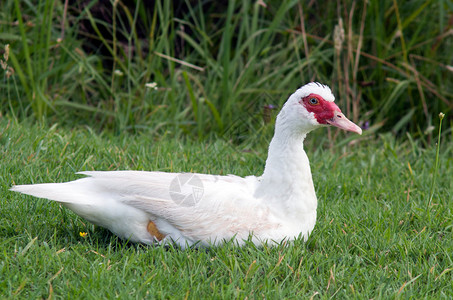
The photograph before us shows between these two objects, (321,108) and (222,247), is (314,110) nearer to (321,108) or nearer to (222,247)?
(321,108)

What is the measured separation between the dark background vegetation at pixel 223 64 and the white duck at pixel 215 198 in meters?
1.71

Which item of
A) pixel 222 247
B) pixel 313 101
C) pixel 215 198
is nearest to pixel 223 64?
pixel 313 101

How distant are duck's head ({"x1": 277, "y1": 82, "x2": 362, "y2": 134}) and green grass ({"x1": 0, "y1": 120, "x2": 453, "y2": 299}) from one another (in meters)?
0.56

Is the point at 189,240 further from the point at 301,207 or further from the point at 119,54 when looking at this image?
the point at 119,54

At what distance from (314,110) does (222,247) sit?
80 centimetres

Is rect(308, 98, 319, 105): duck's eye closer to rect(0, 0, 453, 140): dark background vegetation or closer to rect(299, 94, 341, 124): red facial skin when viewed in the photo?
rect(299, 94, 341, 124): red facial skin

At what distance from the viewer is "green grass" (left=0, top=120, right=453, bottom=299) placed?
2.52 metres

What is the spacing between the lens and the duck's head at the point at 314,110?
117 inches

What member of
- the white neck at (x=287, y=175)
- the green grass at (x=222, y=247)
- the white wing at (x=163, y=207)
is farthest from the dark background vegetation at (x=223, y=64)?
the white wing at (x=163, y=207)

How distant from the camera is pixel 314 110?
299 centimetres

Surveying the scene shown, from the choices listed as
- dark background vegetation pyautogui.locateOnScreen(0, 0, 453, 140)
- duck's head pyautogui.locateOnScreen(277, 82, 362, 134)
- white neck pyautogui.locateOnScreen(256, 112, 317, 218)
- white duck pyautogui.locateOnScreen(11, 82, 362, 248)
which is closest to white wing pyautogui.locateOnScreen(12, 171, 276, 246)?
white duck pyautogui.locateOnScreen(11, 82, 362, 248)

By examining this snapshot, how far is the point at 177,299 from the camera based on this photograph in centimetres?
242

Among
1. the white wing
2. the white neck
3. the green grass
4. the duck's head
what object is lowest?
the green grass

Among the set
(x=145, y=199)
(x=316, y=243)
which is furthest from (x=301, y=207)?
(x=145, y=199)
